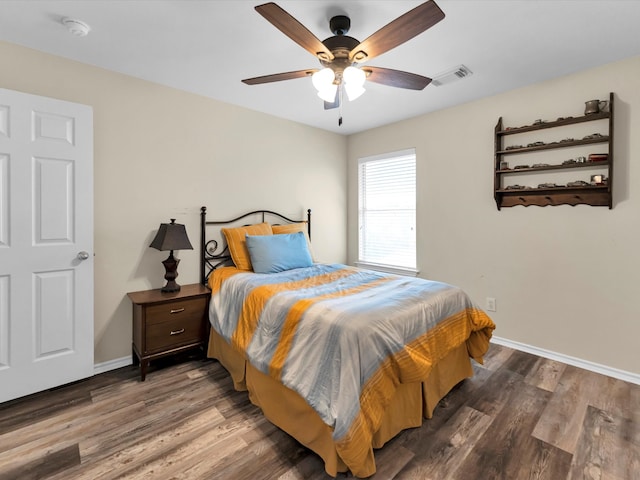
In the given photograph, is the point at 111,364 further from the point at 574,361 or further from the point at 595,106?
the point at 595,106

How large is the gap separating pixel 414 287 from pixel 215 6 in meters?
2.18

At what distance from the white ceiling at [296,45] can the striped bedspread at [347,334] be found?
1.73m

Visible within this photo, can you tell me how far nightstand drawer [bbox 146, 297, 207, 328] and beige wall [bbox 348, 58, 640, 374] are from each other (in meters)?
2.52

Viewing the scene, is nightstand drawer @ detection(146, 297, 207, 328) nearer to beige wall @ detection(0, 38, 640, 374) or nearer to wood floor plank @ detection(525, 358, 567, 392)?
beige wall @ detection(0, 38, 640, 374)

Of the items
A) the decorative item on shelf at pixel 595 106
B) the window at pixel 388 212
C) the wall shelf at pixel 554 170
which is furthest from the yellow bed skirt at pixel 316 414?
the decorative item on shelf at pixel 595 106

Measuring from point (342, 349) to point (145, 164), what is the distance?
2400mm

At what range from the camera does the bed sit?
1.53m

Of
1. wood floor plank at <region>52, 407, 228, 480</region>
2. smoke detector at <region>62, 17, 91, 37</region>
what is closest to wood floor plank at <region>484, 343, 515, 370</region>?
wood floor plank at <region>52, 407, 228, 480</region>

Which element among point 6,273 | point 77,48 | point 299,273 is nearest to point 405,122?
point 299,273

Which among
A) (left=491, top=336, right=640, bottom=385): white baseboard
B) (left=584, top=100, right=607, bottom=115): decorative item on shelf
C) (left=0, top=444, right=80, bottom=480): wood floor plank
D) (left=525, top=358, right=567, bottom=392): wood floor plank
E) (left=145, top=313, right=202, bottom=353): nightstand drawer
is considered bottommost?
(left=0, top=444, right=80, bottom=480): wood floor plank

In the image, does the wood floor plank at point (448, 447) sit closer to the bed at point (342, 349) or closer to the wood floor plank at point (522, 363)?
the bed at point (342, 349)

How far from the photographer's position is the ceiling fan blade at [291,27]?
1.38 m

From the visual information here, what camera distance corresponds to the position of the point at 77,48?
2.27 metres

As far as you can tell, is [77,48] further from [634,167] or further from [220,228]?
[634,167]
